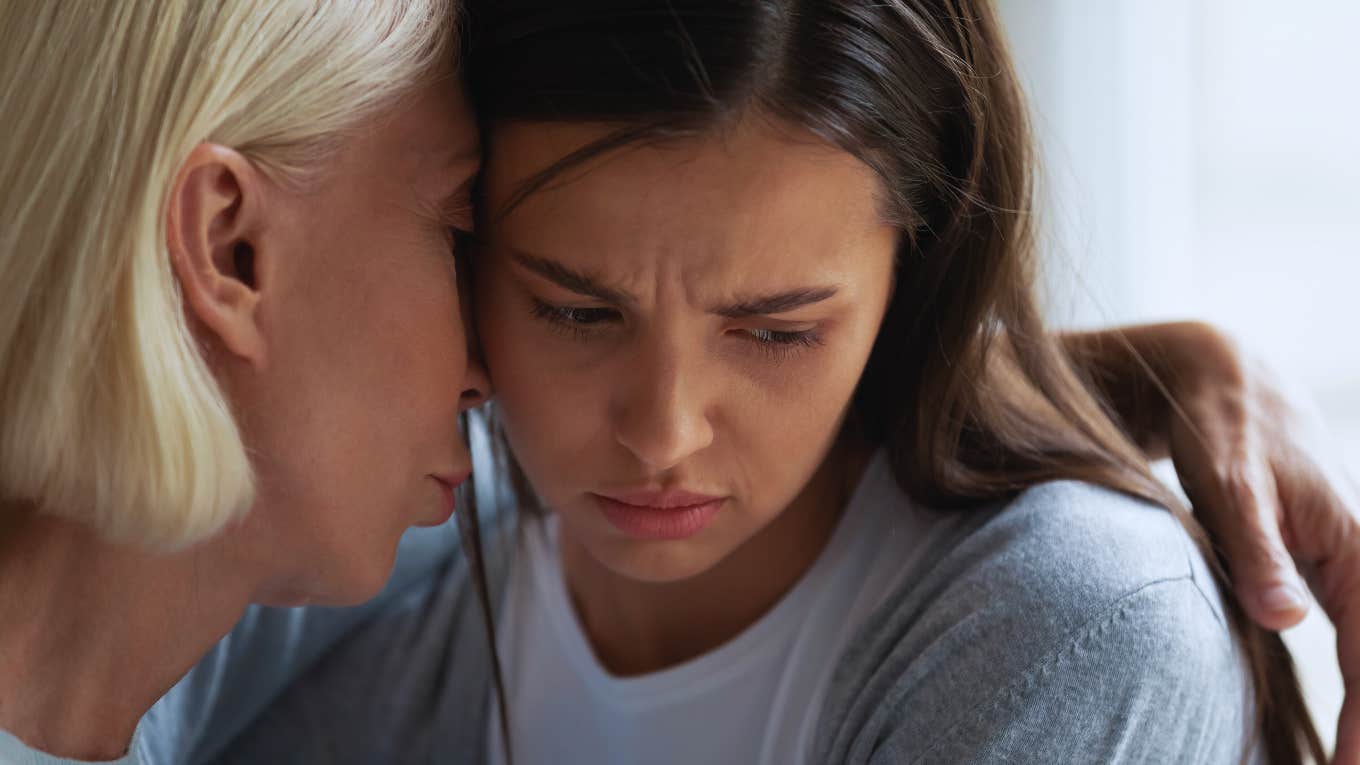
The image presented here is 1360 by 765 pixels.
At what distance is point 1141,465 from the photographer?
1.16 m

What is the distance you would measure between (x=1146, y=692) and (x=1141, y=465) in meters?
0.24

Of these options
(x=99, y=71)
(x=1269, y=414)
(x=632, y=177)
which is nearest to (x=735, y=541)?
(x=632, y=177)

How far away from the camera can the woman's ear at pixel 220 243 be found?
2.92 ft

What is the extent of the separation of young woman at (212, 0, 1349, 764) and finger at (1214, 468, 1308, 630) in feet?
0.09

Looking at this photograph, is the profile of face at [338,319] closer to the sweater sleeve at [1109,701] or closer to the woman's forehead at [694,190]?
the woman's forehead at [694,190]

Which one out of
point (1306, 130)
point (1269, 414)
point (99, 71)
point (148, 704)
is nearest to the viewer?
point (99, 71)

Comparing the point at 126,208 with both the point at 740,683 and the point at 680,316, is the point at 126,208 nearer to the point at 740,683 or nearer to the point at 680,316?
the point at 680,316

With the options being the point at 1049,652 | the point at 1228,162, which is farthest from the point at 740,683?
the point at 1228,162

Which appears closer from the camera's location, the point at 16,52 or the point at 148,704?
the point at 16,52

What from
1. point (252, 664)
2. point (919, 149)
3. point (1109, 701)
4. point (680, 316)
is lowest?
point (252, 664)

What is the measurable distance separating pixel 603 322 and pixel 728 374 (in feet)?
0.31

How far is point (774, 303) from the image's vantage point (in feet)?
3.18

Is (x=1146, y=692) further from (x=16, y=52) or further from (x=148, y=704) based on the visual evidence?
(x=16, y=52)

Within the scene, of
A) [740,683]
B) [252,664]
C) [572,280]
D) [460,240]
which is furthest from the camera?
[252,664]
